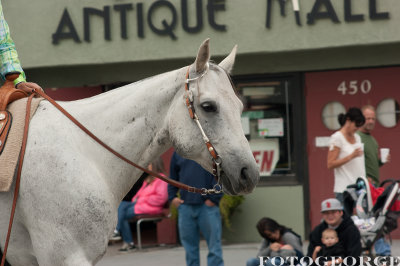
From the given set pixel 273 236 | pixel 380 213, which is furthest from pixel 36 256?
pixel 380 213

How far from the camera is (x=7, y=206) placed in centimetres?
401

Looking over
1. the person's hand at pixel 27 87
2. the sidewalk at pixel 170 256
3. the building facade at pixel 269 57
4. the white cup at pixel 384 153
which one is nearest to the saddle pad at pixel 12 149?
the person's hand at pixel 27 87

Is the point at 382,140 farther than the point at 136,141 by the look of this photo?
Yes

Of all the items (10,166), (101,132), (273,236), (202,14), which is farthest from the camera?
(202,14)

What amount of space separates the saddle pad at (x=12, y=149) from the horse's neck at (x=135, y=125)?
13.5 inches

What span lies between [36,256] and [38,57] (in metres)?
8.64

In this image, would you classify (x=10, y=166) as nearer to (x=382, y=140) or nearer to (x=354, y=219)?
(x=354, y=219)

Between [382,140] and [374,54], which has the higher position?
[374,54]

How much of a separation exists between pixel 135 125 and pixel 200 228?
4794 mm

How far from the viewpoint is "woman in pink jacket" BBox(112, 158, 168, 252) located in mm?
12102

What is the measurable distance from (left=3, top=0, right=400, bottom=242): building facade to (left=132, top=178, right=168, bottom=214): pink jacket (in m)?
1.27

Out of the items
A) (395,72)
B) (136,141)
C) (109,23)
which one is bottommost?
(136,141)

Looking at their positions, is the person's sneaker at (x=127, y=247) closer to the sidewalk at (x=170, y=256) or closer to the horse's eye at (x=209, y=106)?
the sidewalk at (x=170, y=256)

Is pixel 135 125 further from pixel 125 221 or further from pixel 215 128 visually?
pixel 125 221
